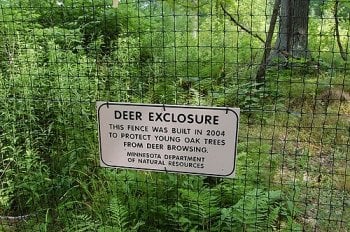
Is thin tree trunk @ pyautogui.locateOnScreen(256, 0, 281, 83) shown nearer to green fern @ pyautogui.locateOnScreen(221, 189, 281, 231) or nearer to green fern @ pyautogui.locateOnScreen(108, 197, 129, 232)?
green fern @ pyautogui.locateOnScreen(221, 189, 281, 231)

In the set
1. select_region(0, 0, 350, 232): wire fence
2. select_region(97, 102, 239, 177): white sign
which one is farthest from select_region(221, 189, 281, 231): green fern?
select_region(97, 102, 239, 177): white sign

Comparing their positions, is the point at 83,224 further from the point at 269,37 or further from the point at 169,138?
the point at 269,37

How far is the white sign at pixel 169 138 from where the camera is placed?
2.29 metres

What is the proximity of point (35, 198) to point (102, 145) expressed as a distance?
3.19ft

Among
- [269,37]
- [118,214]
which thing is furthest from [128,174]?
[269,37]

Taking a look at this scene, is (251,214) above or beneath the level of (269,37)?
beneath

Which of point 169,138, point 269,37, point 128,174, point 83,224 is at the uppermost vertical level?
point 269,37

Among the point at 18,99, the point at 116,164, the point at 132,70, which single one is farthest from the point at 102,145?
the point at 132,70

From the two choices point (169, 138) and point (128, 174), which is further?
point (128, 174)

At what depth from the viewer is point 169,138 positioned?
7.83 feet

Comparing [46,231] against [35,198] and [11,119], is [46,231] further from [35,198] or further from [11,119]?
[11,119]

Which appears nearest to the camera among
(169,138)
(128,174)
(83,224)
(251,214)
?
(169,138)

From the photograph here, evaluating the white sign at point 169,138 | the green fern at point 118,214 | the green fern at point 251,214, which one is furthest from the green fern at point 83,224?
the green fern at point 251,214

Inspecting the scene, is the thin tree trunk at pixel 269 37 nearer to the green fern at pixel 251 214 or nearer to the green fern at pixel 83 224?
the green fern at pixel 251 214
